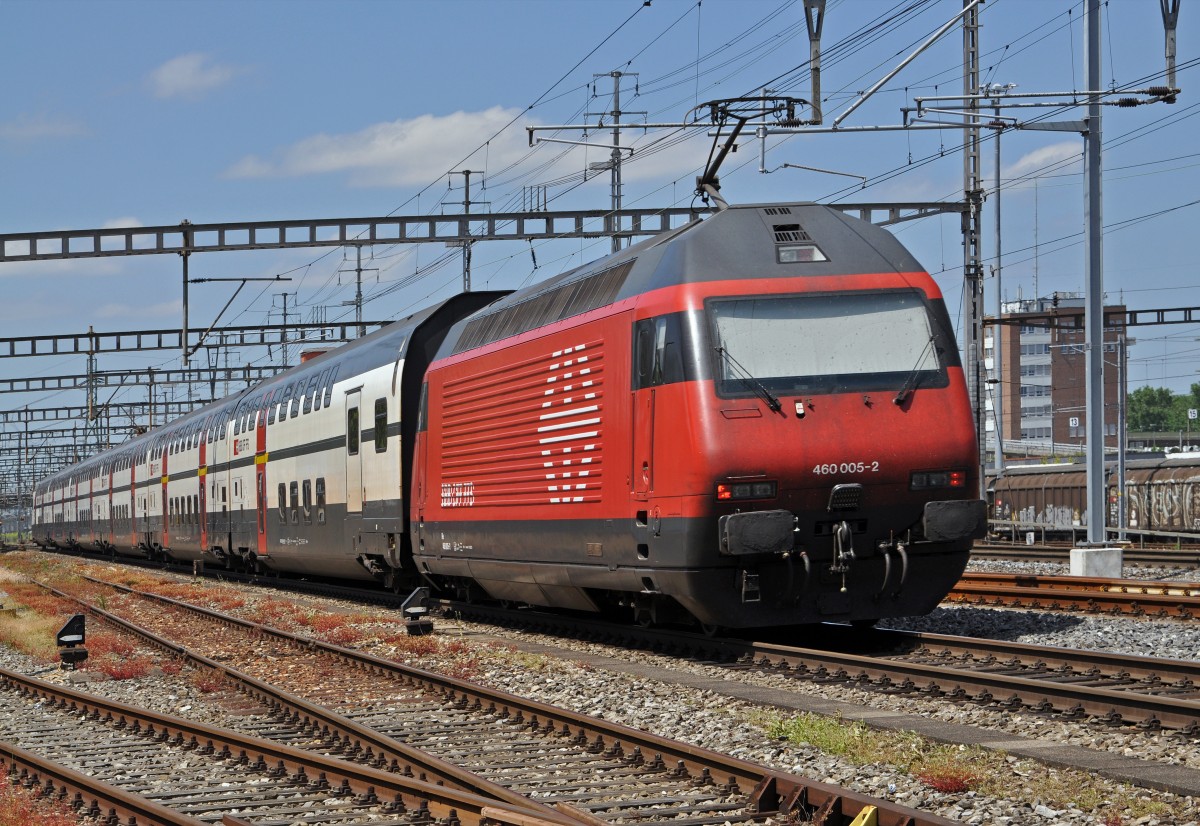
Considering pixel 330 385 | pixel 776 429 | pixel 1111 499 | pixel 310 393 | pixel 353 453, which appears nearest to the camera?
pixel 776 429

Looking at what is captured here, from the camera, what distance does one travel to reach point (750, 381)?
40.5ft

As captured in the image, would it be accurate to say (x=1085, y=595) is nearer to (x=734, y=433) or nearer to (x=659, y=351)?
(x=734, y=433)

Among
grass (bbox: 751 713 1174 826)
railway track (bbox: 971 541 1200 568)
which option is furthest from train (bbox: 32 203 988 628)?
railway track (bbox: 971 541 1200 568)

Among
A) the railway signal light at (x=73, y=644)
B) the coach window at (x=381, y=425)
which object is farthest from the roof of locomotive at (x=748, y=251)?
the coach window at (x=381, y=425)

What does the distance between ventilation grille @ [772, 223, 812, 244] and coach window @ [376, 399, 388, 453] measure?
9099 mm

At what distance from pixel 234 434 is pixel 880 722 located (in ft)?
81.0

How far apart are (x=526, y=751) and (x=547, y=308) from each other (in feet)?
24.1

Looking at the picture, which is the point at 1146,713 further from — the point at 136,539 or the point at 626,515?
the point at 136,539

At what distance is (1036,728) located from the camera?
356 inches

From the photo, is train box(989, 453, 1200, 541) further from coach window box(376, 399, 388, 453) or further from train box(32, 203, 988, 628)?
train box(32, 203, 988, 628)

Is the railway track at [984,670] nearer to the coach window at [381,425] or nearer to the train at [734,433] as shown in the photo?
the train at [734,433]

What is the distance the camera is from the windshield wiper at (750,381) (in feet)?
40.4

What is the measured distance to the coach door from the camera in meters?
22.5

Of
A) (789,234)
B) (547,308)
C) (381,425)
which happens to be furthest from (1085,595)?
(381,425)
